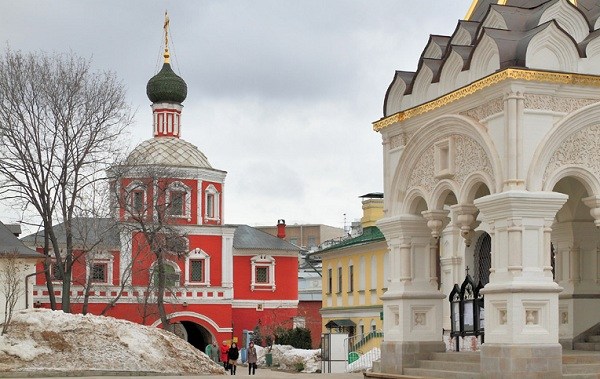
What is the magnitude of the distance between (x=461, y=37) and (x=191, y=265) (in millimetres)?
37463

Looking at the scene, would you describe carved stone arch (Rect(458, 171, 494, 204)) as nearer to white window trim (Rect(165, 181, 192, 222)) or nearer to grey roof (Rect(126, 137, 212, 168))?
white window trim (Rect(165, 181, 192, 222))

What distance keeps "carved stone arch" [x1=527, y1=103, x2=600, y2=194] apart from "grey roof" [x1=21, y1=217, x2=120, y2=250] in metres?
22.1

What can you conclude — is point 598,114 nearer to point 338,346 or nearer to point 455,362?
point 455,362

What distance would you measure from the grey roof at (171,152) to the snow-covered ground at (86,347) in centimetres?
2640

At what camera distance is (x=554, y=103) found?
15727mm

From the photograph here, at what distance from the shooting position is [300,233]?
93438 millimetres

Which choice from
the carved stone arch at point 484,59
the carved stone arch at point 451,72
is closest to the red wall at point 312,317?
the carved stone arch at point 451,72

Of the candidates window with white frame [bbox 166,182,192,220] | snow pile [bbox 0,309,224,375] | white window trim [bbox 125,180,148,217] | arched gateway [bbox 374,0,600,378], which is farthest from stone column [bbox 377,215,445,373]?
window with white frame [bbox 166,182,192,220]

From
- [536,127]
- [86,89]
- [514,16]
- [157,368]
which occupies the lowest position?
[157,368]

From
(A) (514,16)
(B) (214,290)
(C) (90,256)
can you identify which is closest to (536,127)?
(A) (514,16)

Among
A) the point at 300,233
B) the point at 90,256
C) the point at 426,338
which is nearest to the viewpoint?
the point at 426,338

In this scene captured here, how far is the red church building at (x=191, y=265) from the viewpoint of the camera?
51719 mm

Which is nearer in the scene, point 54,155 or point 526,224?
point 526,224

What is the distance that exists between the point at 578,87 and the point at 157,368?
12.6m
